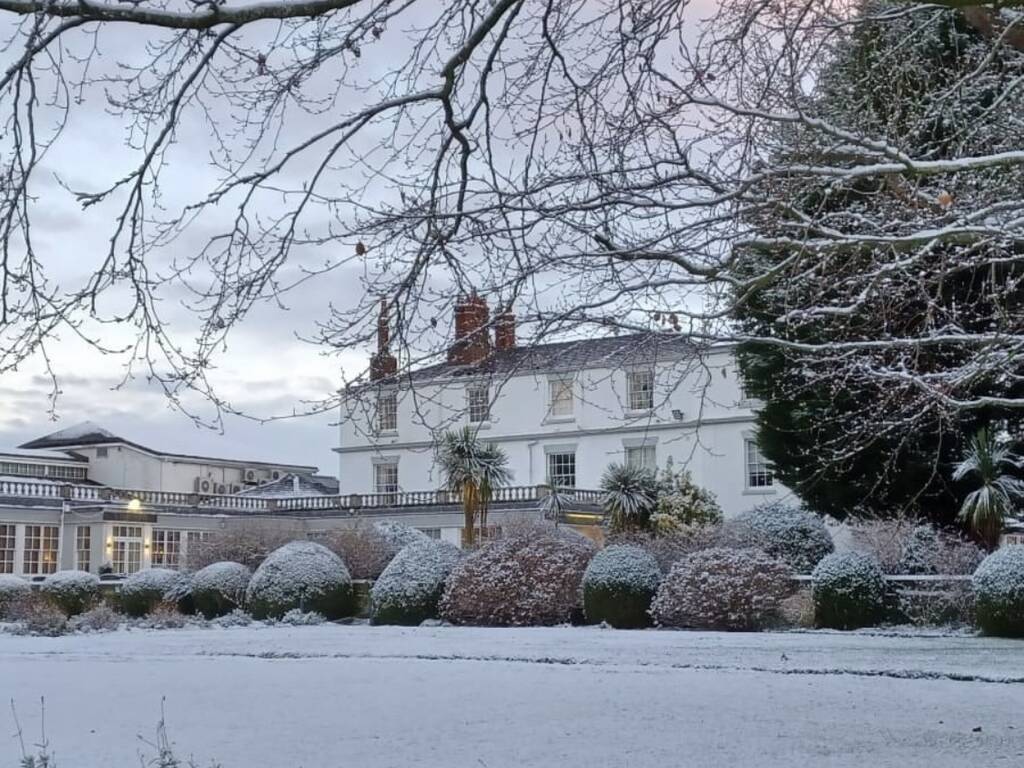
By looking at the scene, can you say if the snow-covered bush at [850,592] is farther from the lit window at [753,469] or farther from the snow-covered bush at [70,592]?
the lit window at [753,469]

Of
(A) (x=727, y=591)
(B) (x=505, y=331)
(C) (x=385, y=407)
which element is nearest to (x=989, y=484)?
(A) (x=727, y=591)

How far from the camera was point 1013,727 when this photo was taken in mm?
9516

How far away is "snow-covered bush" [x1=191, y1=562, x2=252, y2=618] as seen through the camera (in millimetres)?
25562

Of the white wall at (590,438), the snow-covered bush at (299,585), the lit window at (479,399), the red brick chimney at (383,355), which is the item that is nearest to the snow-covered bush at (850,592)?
the snow-covered bush at (299,585)

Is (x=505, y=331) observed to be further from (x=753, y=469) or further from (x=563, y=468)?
(x=563, y=468)

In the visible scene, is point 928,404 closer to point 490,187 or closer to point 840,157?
point 840,157

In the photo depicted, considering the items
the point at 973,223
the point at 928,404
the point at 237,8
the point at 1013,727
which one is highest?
the point at 237,8

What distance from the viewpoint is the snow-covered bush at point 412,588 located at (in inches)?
907

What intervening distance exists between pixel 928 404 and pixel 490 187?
502 cm

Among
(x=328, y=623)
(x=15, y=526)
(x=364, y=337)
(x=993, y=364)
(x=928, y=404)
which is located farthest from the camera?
(x=15, y=526)

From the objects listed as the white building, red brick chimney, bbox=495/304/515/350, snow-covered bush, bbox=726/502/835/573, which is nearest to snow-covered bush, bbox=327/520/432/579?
the white building

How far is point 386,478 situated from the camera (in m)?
46.8

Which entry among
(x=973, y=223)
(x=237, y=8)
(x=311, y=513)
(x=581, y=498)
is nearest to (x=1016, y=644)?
(x=973, y=223)

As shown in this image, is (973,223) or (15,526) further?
(15,526)
